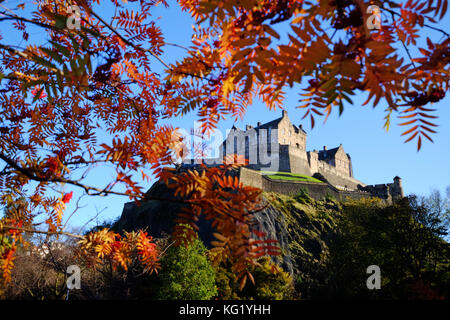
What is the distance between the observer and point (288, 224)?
3031 cm

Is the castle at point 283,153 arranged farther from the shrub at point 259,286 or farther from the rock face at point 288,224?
the shrub at point 259,286

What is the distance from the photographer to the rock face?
24.5 m

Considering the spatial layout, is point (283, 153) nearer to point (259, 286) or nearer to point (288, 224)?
point (288, 224)

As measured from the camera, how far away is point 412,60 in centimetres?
169

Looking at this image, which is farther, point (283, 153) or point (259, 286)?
point (283, 153)

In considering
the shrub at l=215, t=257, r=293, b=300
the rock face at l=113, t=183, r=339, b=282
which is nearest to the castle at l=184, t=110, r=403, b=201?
the rock face at l=113, t=183, r=339, b=282

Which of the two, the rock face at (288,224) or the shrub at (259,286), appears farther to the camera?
the rock face at (288,224)

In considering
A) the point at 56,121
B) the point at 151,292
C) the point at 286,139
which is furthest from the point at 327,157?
the point at 56,121

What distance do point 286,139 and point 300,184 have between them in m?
17.9

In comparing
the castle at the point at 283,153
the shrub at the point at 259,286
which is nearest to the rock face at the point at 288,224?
the shrub at the point at 259,286

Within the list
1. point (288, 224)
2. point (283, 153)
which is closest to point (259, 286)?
point (288, 224)

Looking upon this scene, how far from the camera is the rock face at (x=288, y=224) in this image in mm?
24469

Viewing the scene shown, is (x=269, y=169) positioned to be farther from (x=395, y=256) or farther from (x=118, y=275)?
(x=118, y=275)

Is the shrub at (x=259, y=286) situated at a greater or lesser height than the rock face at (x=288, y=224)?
lesser
